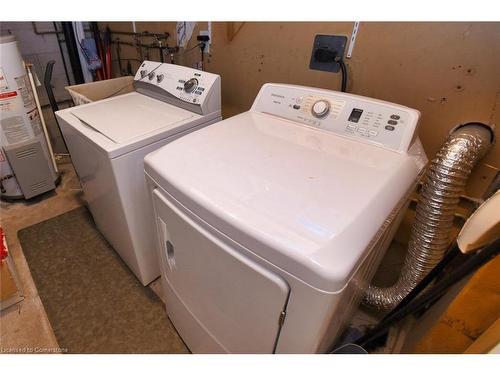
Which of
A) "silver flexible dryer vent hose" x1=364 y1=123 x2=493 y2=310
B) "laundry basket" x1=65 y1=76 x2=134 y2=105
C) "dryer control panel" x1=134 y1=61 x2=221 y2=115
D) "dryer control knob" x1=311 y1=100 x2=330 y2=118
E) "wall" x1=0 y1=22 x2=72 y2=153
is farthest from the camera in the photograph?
"wall" x1=0 y1=22 x2=72 y2=153

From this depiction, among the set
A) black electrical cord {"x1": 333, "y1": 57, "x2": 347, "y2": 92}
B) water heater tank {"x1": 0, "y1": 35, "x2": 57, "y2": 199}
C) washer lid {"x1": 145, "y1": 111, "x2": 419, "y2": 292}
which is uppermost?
black electrical cord {"x1": 333, "y1": 57, "x2": 347, "y2": 92}

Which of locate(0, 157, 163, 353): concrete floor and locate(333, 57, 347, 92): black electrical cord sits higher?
locate(333, 57, 347, 92): black electrical cord

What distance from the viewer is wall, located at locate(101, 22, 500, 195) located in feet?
3.18

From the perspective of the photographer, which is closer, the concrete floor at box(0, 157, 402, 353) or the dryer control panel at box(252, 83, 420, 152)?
the dryer control panel at box(252, 83, 420, 152)

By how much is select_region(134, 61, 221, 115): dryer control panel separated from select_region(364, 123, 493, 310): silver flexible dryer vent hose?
104 centimetres

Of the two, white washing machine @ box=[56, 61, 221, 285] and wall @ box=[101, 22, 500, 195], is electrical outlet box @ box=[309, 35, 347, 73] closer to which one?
wall @ box=[101, 22, 500, 195]

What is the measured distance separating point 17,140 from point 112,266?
1.11 meters

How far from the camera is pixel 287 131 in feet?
3.48

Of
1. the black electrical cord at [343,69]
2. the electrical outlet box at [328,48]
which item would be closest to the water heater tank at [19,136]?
the electrical outlet box at [328,48]

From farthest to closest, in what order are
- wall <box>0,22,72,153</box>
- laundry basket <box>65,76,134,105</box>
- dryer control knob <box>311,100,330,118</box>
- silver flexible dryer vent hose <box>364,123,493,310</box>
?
wall <box>0,22,72,153</box> → laundry basket <box>65,76,134,105</box> → dryer control knob <box>311,100,330,118</box> → silver flexible dryer vent hose <box>364,123,493,310</box>

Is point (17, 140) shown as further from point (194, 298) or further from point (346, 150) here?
point (346, 150)

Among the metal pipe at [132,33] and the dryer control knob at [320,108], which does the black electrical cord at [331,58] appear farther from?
the metal pipe at [132,33]

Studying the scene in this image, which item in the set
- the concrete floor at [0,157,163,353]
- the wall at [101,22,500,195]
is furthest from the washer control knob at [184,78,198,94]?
the concrete floor at [0,157,163,353]

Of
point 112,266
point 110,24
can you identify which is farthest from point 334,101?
point 110,24
